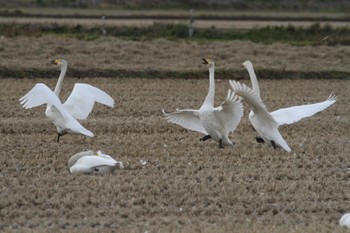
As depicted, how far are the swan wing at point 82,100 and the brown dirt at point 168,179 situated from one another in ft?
1.31

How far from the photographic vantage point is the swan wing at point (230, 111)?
10406 mm

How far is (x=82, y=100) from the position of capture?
38.4 ft

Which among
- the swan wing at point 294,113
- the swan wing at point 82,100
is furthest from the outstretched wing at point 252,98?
the swan wing at point 82,100

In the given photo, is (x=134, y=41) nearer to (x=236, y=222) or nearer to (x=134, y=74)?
(x=134, y=74)

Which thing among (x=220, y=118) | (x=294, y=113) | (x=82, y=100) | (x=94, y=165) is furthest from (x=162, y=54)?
(x=94, y=165)

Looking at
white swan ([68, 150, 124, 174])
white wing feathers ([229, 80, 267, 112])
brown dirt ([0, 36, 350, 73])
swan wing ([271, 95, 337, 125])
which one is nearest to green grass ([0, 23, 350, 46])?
brown dirt ([0, 36, 350, 73])

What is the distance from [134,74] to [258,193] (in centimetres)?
1144

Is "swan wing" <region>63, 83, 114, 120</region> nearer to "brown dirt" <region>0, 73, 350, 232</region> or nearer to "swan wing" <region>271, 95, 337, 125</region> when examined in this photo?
"brown dirt" <region>0, 73, 350, 232</region>

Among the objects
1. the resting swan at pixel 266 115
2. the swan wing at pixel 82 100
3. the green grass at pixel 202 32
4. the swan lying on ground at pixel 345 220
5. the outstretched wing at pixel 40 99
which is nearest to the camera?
the swan lying on ground at pixel 345 220

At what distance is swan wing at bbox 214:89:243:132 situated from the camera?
1041 cm

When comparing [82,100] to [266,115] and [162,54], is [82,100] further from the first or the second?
[162,54]

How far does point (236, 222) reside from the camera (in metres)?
7.03

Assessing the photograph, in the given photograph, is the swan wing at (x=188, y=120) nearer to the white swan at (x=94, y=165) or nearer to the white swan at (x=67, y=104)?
the white swan at (x=67, y=104)

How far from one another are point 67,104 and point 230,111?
249 cm
